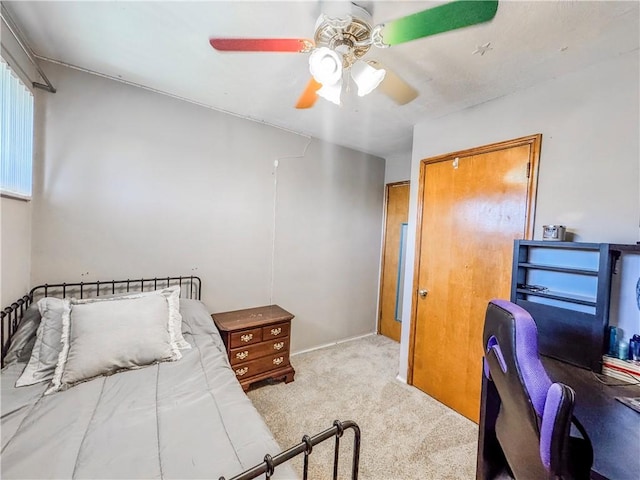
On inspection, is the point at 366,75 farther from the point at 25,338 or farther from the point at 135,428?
the point at 25,338

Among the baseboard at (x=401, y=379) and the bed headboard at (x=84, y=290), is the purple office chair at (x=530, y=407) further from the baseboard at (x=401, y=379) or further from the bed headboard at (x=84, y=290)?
→ the bed headboard at (x=84, y=290)

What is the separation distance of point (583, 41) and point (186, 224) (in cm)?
288

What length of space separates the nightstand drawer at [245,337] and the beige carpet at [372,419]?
1.56 ft

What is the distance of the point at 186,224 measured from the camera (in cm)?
231

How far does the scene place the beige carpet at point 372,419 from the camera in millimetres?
1629

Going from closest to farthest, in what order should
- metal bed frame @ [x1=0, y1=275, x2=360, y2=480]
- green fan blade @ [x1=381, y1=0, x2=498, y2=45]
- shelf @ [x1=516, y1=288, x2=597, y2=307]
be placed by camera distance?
metal bed frame @ [x1=0, y1=275, x2=360, y2=480] → green fan blade @ [x1=381, y1=0, x2=498, y2=45] → shelf @ [x1=516, y1=288, x2=597, y2=307]

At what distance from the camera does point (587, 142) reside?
5.15 feet

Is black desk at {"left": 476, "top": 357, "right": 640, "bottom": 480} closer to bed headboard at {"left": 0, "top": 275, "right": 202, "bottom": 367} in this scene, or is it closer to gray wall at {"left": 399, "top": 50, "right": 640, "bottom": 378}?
gray wall at {"left": 399, "top": 50, "right": 640, "bottom": 378}

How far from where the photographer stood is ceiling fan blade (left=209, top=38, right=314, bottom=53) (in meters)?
1.15

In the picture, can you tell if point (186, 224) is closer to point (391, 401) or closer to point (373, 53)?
point (373, 53)

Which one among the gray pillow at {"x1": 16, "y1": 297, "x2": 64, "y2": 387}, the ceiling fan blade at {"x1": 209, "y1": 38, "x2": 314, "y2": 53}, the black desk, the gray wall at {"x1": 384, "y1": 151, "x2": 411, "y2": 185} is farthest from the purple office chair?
the gray wall at {"x1": 384, "y1": 151, "x2": 411, "y2": 185}

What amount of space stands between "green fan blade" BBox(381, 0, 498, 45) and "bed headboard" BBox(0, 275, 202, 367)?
7.43 ft

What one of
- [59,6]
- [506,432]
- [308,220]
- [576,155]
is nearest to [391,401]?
[506,432]

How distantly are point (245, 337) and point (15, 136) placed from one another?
1.95m
